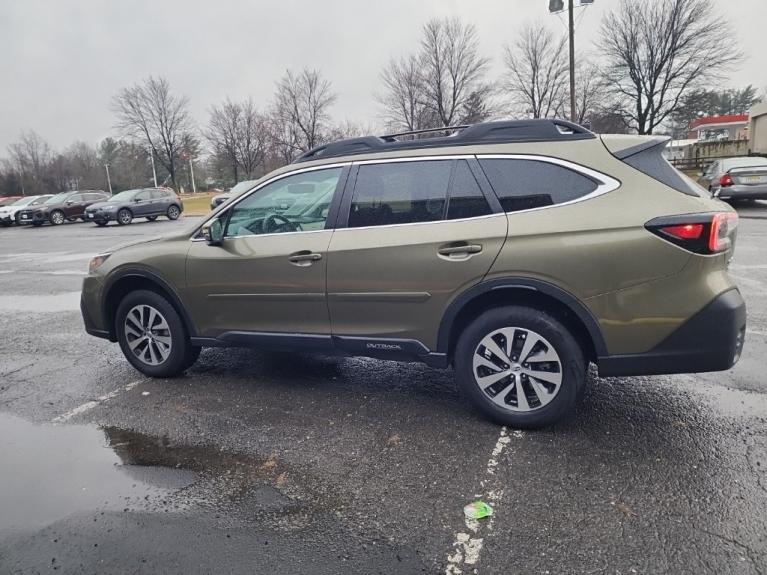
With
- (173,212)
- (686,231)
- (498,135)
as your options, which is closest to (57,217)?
(173,212)

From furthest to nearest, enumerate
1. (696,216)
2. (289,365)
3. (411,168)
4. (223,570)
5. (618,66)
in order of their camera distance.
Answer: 1. (618,66)
2. (289,365)
3. (411,168)
4. (696,216)
5. (223,570)

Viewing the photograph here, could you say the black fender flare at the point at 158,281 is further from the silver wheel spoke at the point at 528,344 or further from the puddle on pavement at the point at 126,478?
the silver wheel spoke at the point at 528,344

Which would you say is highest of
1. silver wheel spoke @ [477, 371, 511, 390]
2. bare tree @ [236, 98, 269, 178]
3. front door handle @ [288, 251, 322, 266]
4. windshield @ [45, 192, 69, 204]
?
bare tree @ [236, 98, 269, 178]

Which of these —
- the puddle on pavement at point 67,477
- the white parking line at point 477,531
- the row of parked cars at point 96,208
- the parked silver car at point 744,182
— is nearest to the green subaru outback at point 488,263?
the white parking line at point 477,531

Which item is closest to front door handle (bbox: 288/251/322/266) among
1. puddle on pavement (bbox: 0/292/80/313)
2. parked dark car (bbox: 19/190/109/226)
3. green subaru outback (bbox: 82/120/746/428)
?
green subaru outback (bbox: 82/120/746/428)

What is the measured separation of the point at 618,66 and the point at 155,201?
117ft

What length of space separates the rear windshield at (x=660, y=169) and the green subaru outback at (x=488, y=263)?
1cm

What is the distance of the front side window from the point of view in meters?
3.79

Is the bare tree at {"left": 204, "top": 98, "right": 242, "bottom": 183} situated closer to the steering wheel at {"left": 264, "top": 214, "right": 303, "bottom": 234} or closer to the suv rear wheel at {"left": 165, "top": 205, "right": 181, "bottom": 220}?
the suv rear wheel at {"left": 165, "top": 205, "right": 181, "bottom": 220}

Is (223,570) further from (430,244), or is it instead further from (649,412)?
(649,412)

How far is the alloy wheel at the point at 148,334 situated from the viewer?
440cm

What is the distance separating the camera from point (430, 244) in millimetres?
3287

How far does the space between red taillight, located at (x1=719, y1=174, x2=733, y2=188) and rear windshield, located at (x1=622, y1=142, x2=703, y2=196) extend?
14427 millimetres

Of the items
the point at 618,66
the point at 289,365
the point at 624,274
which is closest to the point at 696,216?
the point at 624,274
